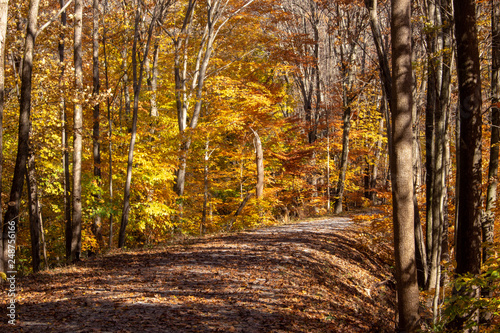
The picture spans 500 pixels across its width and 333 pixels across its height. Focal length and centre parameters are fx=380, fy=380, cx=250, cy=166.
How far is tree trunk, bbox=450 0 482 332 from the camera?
20.2 ft

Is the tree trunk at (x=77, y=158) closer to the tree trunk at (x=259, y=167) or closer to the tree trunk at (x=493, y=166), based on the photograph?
the tree trunk at (x=259, y=167)

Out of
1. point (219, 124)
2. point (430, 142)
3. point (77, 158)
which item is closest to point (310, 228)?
point (219, 124)

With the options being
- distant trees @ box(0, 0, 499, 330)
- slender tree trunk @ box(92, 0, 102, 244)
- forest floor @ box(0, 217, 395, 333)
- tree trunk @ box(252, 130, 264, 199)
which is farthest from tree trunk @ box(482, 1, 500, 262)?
slender tree trunk @ box(92, 0, 102, 244)

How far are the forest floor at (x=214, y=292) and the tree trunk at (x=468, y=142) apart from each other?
200 cm

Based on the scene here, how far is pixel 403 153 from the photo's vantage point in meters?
5.84

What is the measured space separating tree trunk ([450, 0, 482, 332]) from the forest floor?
2.00 meters

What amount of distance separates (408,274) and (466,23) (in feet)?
13.6

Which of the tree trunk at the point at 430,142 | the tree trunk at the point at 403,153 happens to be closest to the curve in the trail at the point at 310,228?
the tree trunk at the point at 430,142

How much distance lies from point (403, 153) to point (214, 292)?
381 centimetres

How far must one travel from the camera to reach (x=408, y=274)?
5.91 m

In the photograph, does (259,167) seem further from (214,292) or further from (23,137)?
(214,292)

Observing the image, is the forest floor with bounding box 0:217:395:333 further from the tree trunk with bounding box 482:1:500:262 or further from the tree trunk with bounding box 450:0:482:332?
the tree trunk with bounding box 482:1:500:262

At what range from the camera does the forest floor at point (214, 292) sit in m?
5.05

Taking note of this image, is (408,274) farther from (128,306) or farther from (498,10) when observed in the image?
(498,10)
